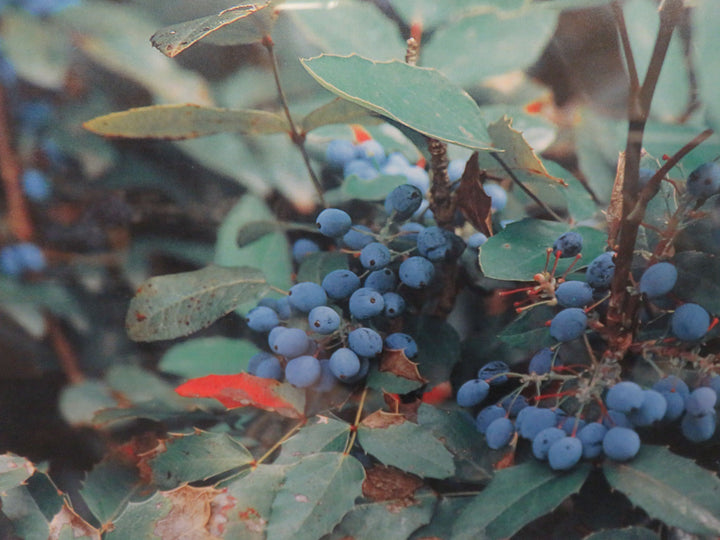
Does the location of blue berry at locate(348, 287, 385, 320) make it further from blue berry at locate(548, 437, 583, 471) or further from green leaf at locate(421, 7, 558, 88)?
green leaf at locate(421, 7, 558, 88)

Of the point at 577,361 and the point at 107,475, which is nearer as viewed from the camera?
the point at 577,361

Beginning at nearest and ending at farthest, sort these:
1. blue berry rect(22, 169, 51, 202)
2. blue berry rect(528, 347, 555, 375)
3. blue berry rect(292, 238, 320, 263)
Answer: blue berry rect(528, 347, 555, 375), blue berry rect(292, 238, 320, 263), blue berry rect(22, 169, 51, 202)

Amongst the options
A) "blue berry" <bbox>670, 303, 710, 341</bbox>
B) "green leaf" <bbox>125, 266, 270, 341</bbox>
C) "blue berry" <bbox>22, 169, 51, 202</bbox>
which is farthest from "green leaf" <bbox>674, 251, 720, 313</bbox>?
"blue berry" <bbox>22, 169, 51, 202</bbox>

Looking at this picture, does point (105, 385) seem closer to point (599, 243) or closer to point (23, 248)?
point (23, 248)

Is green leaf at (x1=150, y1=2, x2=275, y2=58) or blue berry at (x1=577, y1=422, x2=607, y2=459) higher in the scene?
green leaf at (x1=150, y1=2, x2=275, y2=58)

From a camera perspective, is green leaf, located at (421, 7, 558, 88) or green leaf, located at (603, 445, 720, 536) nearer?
green leaf, located at (603, 445, 720, 536)

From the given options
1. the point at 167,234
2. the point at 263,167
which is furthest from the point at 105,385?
the point at 263,167

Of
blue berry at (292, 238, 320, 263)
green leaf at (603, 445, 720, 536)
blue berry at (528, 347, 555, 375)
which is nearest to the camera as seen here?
green leaf at (603, 445, 720, 536)

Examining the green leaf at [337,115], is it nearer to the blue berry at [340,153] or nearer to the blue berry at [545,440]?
the blue berry at [340,153]
